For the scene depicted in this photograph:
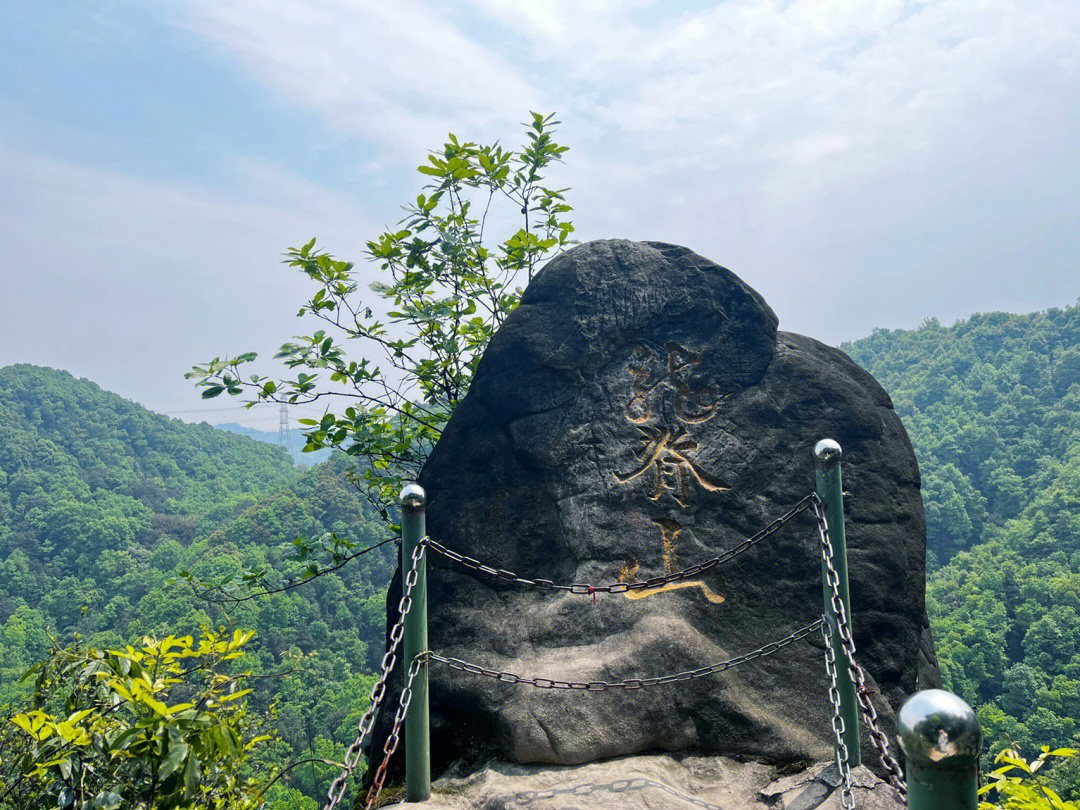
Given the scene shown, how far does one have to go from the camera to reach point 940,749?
1.49 m

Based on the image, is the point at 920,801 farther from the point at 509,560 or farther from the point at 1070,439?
the point at 1070,439

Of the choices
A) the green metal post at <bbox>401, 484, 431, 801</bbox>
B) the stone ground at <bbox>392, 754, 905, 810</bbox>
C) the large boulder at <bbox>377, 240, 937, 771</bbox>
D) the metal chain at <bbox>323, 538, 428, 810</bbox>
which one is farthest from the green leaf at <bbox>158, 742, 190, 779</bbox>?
the large boulder at <bbox>377, 240, 937, 771</bbox>

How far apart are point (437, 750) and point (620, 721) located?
803mm

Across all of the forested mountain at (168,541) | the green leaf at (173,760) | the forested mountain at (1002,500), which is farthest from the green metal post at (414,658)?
the forested mountain at (168,541)

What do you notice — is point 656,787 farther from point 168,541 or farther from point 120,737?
point 168,541

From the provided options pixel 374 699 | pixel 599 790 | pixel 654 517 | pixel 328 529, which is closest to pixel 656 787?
pixel 599 790

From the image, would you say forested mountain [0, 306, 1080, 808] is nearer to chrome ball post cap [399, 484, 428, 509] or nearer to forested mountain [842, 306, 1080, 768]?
forested mountain [842, 306, 1080, 768]

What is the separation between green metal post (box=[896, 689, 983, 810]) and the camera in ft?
4.89

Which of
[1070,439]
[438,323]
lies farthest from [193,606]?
[1070,439]

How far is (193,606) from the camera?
3819cm

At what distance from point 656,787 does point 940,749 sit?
1.77 metres

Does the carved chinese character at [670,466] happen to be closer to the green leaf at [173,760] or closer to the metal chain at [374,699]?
the metal chain at [374,699]

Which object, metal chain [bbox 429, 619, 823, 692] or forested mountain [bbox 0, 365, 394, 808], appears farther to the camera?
forested mountain [bbox 0, 365, 394, 808]

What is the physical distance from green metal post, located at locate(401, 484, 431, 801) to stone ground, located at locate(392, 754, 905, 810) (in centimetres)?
10
